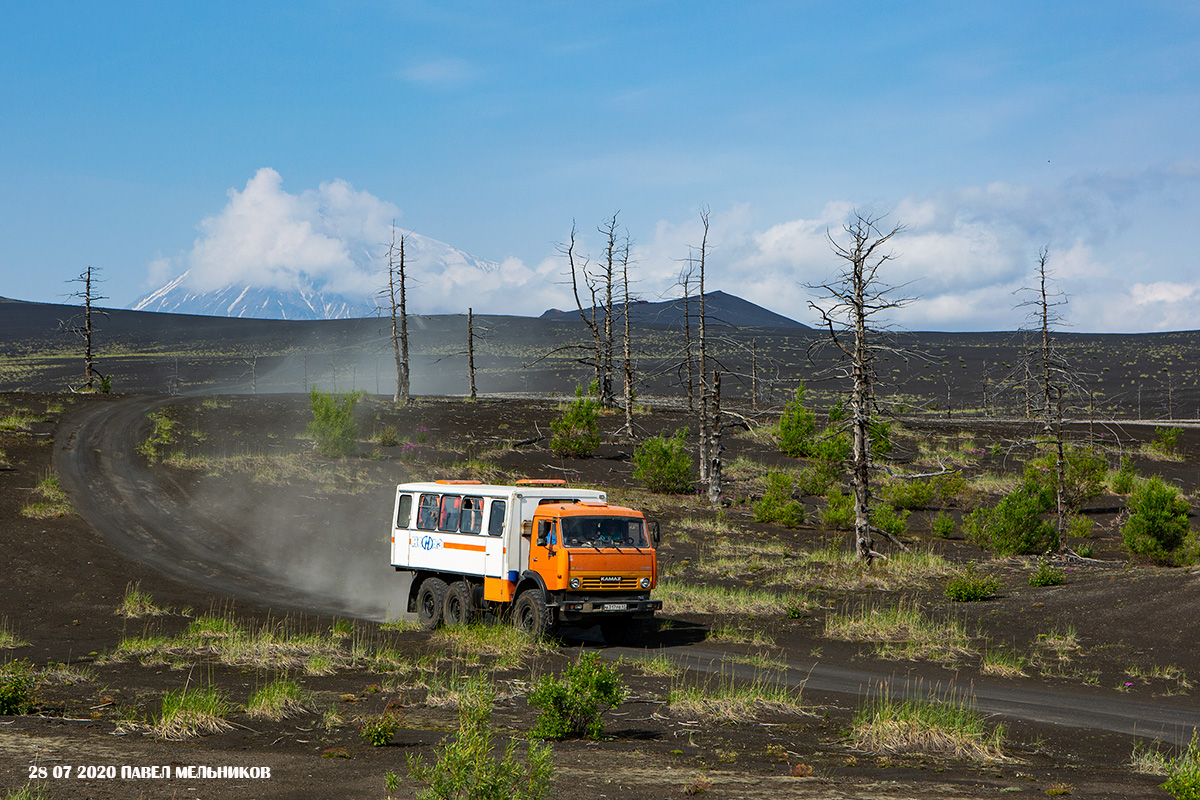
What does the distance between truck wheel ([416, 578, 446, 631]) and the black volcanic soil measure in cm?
128

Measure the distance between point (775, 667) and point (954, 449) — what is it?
43781mm

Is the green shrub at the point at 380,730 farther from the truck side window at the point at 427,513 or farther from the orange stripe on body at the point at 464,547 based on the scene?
the truck side window at the point at 427,513

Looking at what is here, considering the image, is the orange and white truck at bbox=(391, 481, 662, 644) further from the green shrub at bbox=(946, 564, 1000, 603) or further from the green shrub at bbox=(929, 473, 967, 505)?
the green shrub at bbox=(929, 473, 967, 505)

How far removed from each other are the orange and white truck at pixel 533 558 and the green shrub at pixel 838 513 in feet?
61.0

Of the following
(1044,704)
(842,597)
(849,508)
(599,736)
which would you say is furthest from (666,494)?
(599,736)

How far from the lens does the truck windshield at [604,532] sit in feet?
57.3

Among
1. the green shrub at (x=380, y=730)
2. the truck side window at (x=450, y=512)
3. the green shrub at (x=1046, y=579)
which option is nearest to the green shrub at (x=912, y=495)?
the green shrub at (x=1046, y=579)

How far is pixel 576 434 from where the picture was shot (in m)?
48.2

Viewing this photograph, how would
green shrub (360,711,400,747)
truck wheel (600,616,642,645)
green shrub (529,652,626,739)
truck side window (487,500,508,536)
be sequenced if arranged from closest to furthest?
green shrub (360,711,400,747), green shrub (529,652,626,739), truck wheel (600,616,642,645), truck side window (487,500,508,536)

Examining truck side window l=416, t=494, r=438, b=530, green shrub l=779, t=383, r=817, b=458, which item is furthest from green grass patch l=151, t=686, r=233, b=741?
green shrub l=779, t=383, r=817, b=458

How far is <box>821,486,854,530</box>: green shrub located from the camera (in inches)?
1412

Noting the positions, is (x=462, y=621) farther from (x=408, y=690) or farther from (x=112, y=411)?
(x=112, y=411)

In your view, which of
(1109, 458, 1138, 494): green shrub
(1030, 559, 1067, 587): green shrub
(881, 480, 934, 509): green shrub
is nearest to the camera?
(1030, 559, 1067, 587): green shrub

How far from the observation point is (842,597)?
24172 millimetres
